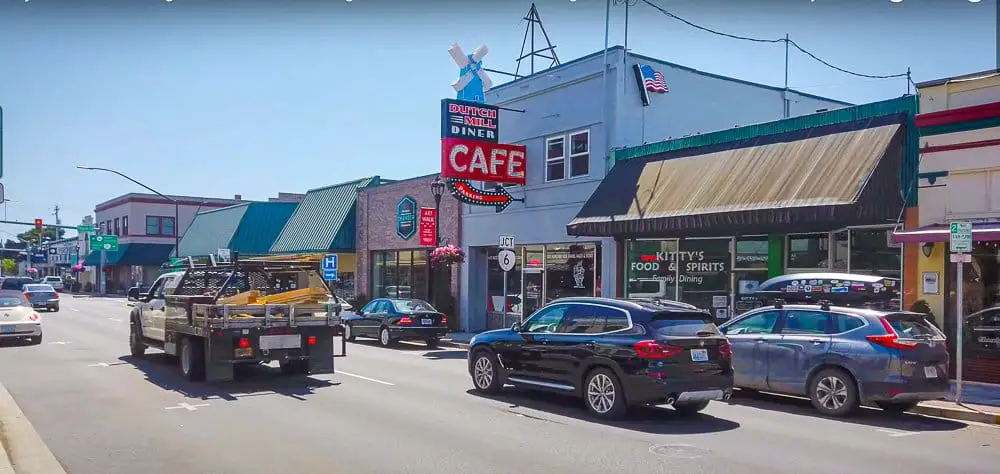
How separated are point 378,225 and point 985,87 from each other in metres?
22.6

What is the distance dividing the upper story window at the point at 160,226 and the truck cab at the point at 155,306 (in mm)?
60087

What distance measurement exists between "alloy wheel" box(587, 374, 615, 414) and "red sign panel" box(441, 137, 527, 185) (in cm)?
1283

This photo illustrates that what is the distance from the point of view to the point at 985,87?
14102 mm

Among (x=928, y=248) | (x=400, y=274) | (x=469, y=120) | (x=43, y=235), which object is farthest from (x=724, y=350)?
(x=43, y=235)

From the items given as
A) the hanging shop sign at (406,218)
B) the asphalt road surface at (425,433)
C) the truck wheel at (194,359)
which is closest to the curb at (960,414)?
the asphalt road surface at (425,433)

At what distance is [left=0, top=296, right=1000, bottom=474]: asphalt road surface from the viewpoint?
801 centimetres

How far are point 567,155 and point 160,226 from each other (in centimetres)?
6019

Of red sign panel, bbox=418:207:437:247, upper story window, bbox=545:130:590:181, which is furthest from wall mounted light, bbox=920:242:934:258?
red sign panel, bbox=418:207:437:247

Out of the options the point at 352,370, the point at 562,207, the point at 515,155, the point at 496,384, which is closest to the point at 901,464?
the point at 496,384

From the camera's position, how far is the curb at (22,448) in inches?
302

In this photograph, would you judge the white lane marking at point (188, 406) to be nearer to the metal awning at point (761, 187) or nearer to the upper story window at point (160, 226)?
the metal awning at point (761, 187)

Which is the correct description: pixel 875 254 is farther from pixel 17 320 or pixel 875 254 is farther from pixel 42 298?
pixel 42 298

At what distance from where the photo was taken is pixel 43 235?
438 feet

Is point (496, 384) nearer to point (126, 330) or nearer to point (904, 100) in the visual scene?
point (904, 100)
